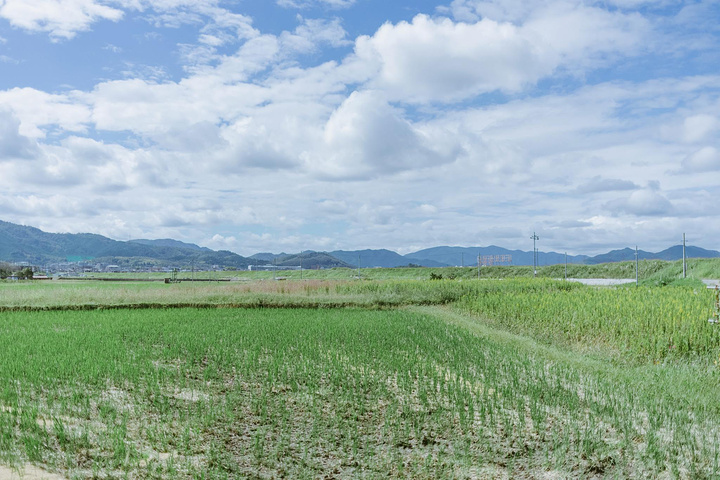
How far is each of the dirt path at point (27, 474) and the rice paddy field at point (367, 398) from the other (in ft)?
0.19

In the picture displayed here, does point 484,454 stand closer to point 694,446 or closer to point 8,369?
point 694,446

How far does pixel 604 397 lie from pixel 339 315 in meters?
12.4

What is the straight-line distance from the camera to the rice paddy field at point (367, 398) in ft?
19.8

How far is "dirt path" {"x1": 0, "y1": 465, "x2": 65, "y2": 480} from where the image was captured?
18.2ft

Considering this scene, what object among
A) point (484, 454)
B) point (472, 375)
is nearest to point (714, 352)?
point (472, 375)

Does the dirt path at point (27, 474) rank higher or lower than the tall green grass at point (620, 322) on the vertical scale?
lower

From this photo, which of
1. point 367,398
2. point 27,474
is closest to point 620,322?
point 367,398

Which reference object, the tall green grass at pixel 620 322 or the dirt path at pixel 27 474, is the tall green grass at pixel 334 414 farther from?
the tall green grass at pixel 620 322

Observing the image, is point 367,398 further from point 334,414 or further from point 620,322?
point 620,322

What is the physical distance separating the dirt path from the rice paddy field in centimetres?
→ 6

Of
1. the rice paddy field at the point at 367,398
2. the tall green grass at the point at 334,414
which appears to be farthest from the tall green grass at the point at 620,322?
the tall green grass at the point at 334,414

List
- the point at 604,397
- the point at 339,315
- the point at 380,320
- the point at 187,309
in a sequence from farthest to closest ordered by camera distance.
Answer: the point at 187,309 < the point at 339,315 < the point at 380,320 < the point at 604,397

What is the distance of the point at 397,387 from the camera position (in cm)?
901

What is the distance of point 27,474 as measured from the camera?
5.64 m
